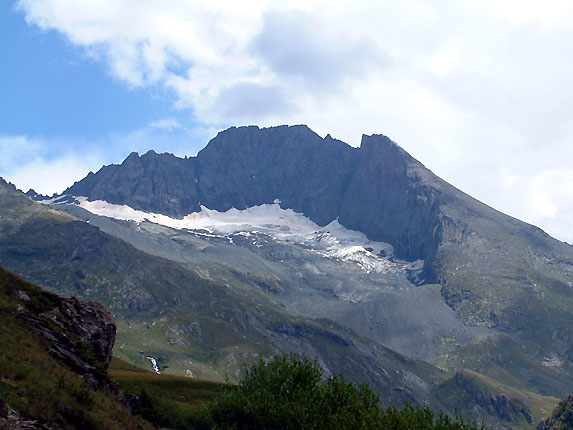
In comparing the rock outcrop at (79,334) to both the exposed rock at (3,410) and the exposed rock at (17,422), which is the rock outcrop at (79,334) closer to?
the exposed rock at (17,422)

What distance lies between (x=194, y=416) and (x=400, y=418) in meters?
50.4

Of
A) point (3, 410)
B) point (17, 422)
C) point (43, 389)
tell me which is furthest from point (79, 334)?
point (3, 410)

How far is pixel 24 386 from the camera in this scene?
1805 inches

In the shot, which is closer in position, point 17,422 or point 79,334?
point 17,422

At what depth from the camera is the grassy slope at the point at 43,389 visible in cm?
4447

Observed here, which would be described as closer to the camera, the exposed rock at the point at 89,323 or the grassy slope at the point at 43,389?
the grassy slope at the point at 43,389

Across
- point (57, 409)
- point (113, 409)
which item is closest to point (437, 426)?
point (113, 409)

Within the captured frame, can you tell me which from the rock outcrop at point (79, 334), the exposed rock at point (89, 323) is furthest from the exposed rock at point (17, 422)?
the exposed rock at point (89, 323)

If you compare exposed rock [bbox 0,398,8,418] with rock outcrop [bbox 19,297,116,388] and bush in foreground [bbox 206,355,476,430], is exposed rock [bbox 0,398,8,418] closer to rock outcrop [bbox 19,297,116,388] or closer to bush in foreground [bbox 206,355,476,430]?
rock outcrop [bbox 19,297,116,388]

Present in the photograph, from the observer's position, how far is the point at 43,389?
4728 cm

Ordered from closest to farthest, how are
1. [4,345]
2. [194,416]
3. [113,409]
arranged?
[4,345]
[113,409]
[194,416]

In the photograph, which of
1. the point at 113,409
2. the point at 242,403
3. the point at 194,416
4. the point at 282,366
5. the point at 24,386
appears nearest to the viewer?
the point at 24,386

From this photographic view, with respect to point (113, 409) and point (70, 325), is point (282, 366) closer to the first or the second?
point (113, 409)

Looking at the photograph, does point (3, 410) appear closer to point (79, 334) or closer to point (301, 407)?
point (301, 407)
